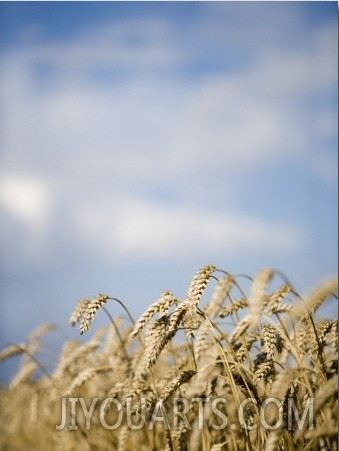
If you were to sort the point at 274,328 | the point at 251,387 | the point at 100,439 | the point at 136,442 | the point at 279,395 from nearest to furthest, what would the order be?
1. the point at 279,395
2. the point at 251,387
3. the point at 274,328
4. the point at 136,442
5. the point at 100,439

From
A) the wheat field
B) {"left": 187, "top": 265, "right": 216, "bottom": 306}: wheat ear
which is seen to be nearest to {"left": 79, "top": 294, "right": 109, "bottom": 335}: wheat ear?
the wheat field

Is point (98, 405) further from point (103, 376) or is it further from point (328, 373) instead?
point (328, 373)

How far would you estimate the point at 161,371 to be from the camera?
13.0 ft

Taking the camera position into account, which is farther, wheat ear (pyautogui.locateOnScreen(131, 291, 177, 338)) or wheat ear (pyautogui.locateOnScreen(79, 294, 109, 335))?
wheat ear (pyautogui.locateOnScreen(79, 294, 109, 335))

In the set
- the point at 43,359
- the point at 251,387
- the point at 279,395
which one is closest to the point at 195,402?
the point at 251,387

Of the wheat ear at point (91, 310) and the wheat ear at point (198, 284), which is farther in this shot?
the wheat ear at point (91, 310)

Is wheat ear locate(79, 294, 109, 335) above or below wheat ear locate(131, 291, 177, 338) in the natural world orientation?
above

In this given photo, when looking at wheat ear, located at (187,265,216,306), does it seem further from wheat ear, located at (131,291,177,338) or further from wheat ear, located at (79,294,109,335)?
wheat ear, located at (79,294,109,335)

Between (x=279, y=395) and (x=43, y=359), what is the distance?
3.05m

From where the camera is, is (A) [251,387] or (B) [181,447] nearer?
(A) [251,387]

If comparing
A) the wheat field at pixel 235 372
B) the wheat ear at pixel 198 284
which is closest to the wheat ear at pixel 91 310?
the wheat field at pixel 235 372

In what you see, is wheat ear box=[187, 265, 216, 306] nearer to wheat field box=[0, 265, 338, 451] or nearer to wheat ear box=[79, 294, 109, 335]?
wheat field box=[0, 265, 338, 451]

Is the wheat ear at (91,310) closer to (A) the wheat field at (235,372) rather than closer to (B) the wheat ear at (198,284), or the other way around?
(A) the wheat field at (235,372)

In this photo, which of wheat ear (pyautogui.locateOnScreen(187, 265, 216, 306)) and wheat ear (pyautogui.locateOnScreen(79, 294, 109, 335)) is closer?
wheat ear (pyautogui.locateOnScreen(187, 265, 216, 306))
